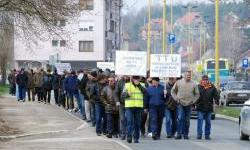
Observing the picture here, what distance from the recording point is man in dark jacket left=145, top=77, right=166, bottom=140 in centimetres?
2492

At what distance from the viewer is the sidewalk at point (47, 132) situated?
21941 millimetres

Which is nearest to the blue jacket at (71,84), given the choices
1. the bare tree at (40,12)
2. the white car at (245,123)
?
the bare tree at (40,12)

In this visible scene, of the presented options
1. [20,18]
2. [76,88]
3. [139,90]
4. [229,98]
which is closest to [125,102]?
[139,90]

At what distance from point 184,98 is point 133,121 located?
190 centimetres

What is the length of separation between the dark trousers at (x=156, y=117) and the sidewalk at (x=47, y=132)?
1.40 metres

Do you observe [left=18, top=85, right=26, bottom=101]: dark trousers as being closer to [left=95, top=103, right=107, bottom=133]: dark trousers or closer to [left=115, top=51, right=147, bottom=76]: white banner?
[left=95, top=103, right=107, bottom=133]: dark trousers

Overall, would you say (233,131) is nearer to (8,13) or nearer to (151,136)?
(151,136)

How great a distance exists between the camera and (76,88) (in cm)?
3700

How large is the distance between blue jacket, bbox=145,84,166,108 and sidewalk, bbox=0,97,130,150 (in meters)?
1.67

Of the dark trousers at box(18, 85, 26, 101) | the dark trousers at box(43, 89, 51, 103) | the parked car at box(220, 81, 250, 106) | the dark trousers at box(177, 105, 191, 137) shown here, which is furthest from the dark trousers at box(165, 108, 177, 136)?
the parked car at box(220, 81, 250, 106)

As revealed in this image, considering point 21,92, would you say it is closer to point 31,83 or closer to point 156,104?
point 31,83

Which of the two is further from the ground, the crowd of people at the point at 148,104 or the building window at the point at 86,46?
the building window at the point at 86,46

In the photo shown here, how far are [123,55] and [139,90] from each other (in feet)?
8.53

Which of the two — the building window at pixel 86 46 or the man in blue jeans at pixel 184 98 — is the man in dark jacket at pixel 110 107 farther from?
the building window at pixel 86 46
